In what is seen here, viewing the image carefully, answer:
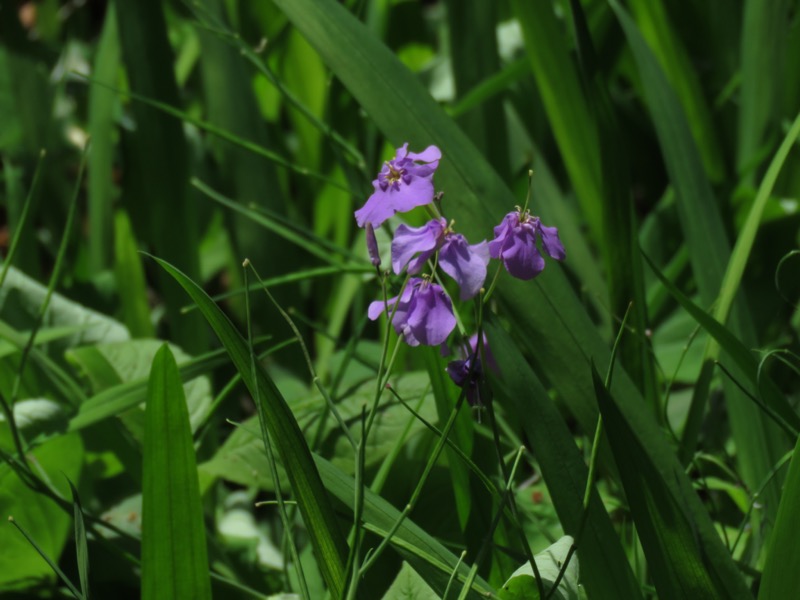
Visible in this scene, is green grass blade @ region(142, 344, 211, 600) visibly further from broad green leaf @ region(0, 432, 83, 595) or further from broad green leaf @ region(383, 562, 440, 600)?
broad green leaf @ region(0, 432, 83, 595)

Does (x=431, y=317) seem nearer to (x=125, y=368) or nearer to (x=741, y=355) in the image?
(x=741, y=355)

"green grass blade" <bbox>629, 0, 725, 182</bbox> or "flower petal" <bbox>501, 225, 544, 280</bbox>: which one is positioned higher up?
"green grass blade" <bbox>629, 0, 725, 182</bbox>

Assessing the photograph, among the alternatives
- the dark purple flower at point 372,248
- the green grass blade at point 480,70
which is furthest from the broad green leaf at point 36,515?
the green grass blade at point 480,70

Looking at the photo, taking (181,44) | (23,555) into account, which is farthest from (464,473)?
(181,44)

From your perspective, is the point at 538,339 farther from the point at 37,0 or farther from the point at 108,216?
the point at 37,0

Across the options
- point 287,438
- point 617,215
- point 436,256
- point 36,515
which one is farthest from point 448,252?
point 36,515

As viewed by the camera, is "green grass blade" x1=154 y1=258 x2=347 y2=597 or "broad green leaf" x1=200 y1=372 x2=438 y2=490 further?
"broad green leaf" x1=200 y1=372 x2=438 y2=490

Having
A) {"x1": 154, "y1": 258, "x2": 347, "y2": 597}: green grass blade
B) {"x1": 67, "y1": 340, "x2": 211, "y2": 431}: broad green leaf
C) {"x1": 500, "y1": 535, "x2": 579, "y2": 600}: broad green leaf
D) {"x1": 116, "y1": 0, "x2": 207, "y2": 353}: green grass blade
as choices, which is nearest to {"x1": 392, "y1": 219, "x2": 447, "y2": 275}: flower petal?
{"x1": 154, "y1": 258, "x2": 347, "y2": 597}: green grass blade

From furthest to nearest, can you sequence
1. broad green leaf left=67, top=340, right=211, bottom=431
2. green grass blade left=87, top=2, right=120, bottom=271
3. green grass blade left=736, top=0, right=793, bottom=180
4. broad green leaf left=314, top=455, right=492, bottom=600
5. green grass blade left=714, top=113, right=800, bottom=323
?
1. green grass blade left=87, top=2, right=120, bottom=271
2. green grass blade left=736, top=0, right=793, bottom=180
3. broad green leaf left=67, top=340, right=211, bottom=431
4. green grass blade left=714, top=113, right=800, bottom=323
5. broad green leaf left=314, top=455, right=492, bottom=600
